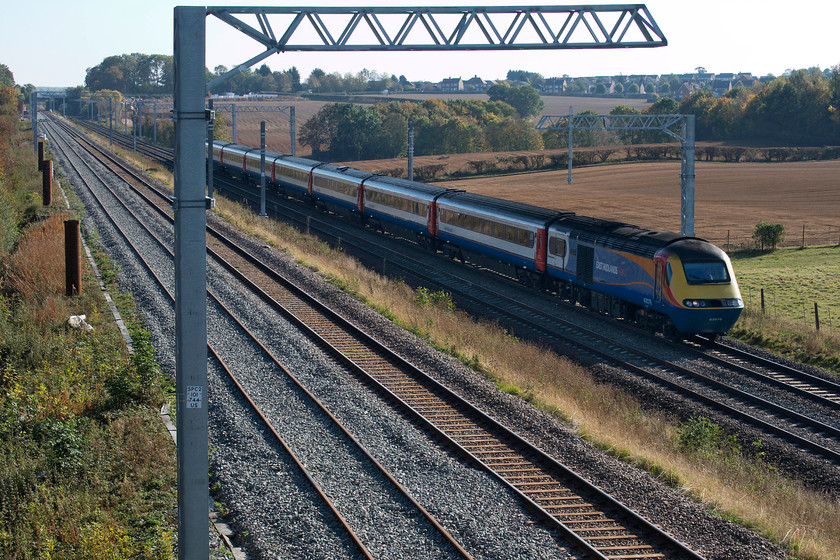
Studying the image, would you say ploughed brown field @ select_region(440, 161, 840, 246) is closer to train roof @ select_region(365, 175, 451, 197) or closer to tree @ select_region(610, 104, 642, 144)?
train roof @ select_region(365, 175, 451, 197)

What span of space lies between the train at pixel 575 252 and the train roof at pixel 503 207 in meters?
0.04

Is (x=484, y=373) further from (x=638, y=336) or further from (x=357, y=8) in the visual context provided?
(x=357, y=8)

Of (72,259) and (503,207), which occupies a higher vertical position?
(503,207)

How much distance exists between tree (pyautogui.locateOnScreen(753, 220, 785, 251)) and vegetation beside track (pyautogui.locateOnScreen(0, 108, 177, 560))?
30.0m

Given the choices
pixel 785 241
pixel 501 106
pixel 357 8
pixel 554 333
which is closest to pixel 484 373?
pixel 554 333

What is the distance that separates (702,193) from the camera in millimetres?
64500

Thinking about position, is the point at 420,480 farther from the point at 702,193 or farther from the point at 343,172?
the point at 702,193

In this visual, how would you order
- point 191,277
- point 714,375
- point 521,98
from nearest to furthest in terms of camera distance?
point 191,277, point 714,375, point 521,98

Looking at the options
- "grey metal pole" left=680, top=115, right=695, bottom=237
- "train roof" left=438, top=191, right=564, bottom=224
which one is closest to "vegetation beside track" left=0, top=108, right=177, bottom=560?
"train roof" left=438, top=191, right=564, bottom=224

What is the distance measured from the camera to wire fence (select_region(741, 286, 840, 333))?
83.8 ft

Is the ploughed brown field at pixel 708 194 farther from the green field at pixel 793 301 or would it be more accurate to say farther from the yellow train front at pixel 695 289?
the yellow train front at pixel 695 289

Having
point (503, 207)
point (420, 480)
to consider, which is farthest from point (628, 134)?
point (420, 480)

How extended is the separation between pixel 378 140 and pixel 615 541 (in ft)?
311

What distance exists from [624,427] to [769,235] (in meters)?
27.3
